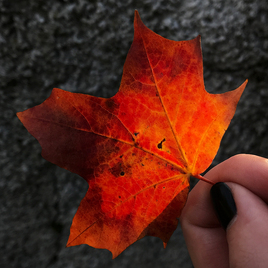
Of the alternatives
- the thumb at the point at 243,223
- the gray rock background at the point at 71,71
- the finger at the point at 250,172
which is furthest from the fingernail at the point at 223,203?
the gray rock background at the point at 71,71

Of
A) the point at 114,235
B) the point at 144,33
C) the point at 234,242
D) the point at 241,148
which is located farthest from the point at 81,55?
the point at 241,148

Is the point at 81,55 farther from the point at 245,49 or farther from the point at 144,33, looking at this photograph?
the point at 245,49

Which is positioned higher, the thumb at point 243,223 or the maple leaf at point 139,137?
the maple leaf at point 139,137

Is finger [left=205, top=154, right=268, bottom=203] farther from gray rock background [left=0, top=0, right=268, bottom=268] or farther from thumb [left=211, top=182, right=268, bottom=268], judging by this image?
gray rock background [left=0, top=0, right=268, bottom=268]

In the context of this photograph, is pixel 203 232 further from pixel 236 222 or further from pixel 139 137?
pixel 139 137

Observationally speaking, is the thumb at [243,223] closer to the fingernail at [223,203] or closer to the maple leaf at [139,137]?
the fingernail at [223,203]

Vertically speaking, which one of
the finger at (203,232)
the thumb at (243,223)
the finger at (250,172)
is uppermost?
the finger at (250,172)
